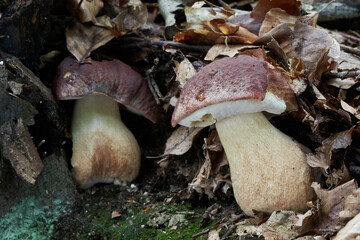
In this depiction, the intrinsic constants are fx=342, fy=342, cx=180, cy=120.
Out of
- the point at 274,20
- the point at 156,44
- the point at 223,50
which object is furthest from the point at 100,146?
the point at 274,20

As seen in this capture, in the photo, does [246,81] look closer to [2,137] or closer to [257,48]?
[257,48]

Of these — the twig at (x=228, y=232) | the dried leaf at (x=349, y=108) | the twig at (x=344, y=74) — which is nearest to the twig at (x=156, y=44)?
the twig at (x=344, y=74)

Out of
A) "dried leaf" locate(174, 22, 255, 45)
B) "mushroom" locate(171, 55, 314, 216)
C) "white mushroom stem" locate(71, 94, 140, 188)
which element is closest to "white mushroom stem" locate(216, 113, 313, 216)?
"mushroom" locate(171, 55, 314, 216)

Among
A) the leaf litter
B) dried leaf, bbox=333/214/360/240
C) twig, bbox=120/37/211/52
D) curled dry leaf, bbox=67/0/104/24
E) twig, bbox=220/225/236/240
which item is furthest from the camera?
curled dry leaf, bbox=67/0/104/24

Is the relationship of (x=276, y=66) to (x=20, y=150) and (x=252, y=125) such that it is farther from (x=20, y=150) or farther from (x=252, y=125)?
(x=20, y=150)

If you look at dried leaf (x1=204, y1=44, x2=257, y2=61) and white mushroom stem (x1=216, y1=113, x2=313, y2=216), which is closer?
white mushroom stem (x1=216, y1=113, x2=313, y2=216)

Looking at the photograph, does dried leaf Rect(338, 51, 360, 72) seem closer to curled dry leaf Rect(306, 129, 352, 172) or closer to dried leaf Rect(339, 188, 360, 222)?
curled dry leaf Rect(306, 129, 352, 172)
